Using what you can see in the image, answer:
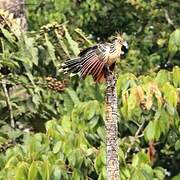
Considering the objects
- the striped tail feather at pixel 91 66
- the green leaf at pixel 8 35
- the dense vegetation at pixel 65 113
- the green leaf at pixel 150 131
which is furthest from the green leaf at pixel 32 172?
the striped tail feather at pixel 91 66

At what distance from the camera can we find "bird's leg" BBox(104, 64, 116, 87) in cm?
137

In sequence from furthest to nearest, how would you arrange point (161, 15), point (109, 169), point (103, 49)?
point (161, 15)
point (103, 49)
point (109, 169)

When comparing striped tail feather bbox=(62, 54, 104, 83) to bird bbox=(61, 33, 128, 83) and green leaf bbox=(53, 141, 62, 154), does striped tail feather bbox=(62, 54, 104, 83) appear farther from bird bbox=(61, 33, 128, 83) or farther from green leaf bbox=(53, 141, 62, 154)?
green leaf bbox=(53, 141, 62, 154)

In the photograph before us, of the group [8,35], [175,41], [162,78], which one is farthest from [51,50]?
[175,41]

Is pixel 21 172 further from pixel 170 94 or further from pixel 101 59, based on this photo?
pixel 101 59

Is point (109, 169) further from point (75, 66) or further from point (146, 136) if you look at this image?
point (146, 136)

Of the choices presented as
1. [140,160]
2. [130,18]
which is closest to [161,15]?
[130,18]

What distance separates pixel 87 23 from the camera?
4.86 metres

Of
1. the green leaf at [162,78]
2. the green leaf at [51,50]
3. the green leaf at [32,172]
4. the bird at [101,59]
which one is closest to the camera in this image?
the bird at [101,59]

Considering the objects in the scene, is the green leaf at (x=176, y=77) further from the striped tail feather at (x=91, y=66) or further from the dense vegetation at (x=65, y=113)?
the striped tail feather at (x=91, y=66)

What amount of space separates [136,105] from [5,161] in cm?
54

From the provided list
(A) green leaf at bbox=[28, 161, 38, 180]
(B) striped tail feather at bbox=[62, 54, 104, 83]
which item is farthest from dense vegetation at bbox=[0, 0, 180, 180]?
(B) striped tail feather at bbox=[62, 54, 104, 83]

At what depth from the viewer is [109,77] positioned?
1.40 meters

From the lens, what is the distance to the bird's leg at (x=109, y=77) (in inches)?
54.1
